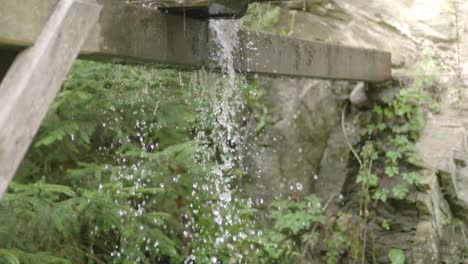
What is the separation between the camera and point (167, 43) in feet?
11.3

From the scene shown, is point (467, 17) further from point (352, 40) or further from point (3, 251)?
point (3, 251)

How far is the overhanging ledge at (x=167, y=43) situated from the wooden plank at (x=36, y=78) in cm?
5

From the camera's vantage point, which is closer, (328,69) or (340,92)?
(328,69)

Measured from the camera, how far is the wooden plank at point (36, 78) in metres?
2.35

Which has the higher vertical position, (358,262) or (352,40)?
(352,40)

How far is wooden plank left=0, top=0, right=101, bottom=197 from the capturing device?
2352 millimetres

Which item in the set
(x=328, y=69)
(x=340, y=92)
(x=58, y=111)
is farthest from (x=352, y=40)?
(x=58, y=111)

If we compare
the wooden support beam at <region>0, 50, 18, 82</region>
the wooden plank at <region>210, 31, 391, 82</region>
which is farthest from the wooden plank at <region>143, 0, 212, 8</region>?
the wooden support beam at <region>0, 50, 18, 82</region>

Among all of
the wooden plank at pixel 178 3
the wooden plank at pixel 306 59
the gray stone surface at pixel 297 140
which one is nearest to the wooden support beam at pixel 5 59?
the wooden plank at pixel 178 3

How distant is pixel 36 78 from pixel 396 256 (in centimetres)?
377

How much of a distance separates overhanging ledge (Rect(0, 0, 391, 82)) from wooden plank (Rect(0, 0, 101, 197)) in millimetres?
54

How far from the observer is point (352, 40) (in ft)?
21.3

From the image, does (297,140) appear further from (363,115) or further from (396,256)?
(396,256)

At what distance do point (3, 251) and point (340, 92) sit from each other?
379 cm
